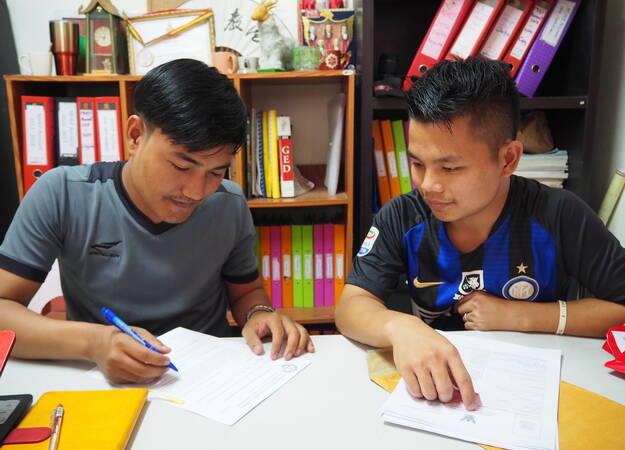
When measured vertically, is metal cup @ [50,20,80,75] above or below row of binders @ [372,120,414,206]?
above

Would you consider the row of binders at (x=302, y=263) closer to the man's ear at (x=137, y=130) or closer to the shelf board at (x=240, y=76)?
the shelf board at (x=240, y=76)

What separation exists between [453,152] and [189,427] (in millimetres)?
695

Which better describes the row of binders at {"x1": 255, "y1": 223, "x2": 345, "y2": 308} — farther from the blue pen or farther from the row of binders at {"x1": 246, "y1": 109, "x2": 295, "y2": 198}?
the blue pen

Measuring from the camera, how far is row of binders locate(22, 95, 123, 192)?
1.87m

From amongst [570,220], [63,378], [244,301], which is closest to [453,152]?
[570,220]

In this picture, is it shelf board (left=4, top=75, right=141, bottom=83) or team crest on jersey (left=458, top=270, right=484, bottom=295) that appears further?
shelf board (left=4, top=75, right=141, bottom=83)

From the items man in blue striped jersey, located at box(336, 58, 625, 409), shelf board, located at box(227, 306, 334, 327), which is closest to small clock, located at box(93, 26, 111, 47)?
shelf board, located at box(227, 306, 334, 327)

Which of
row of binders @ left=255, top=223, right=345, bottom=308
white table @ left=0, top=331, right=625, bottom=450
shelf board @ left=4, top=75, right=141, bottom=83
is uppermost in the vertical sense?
shelf board @ left=4, top=75, right=141, bottom=83

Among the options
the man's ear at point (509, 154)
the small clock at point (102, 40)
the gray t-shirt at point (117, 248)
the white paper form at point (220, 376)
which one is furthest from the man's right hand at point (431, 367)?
the small clock at point (102, 40)

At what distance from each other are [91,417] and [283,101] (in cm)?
179

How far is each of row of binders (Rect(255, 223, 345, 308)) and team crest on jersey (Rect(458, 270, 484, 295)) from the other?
3.07ft

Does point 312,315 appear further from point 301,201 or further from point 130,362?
point 130,362

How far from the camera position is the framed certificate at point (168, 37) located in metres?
1.99

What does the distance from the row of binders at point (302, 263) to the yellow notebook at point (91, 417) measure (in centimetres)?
135
